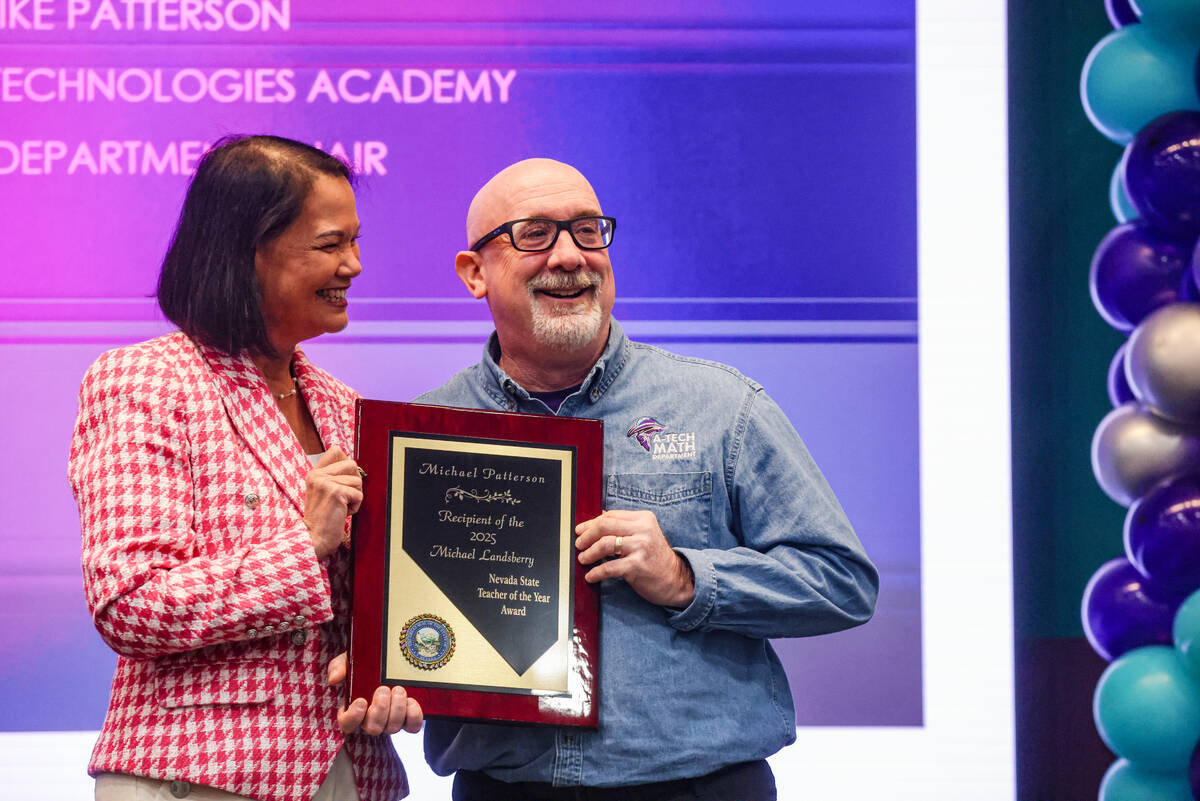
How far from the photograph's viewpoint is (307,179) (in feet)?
6.56

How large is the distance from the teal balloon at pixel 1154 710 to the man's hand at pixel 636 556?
131 cm

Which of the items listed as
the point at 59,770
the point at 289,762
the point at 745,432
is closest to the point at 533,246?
the point at 745,432

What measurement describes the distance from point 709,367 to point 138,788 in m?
1.15

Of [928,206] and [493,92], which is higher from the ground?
[493,92]

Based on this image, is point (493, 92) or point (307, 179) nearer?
point (307, 179)

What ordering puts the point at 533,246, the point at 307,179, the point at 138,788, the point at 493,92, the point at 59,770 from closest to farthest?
1. the point at 138,788
2. the point at 307,179
3. the point at 533,246
4. the point at 59,770
5. the point at 493,92

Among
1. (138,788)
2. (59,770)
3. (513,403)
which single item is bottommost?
(59,770)

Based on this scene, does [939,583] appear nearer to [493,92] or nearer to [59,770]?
[493,92]

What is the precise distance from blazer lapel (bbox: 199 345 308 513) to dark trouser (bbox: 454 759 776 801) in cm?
58

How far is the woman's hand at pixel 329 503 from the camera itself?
1.81 m

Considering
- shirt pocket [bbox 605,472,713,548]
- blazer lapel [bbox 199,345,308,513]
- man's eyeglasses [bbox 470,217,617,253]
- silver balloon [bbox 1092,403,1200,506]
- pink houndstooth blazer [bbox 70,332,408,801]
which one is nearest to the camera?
pink houndstooth blazer [bbox 70,332,408,801]

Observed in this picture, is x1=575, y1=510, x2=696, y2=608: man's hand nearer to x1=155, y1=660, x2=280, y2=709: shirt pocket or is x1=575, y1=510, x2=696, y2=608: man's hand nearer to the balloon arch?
x1=155, y1=660, x2=280, y2=709: shirt pocket

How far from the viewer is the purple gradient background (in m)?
3.40

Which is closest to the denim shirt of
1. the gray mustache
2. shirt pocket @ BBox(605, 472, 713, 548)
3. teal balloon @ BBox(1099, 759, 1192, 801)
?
shirt pocket @ BBox(605, 472, 713, 548)
